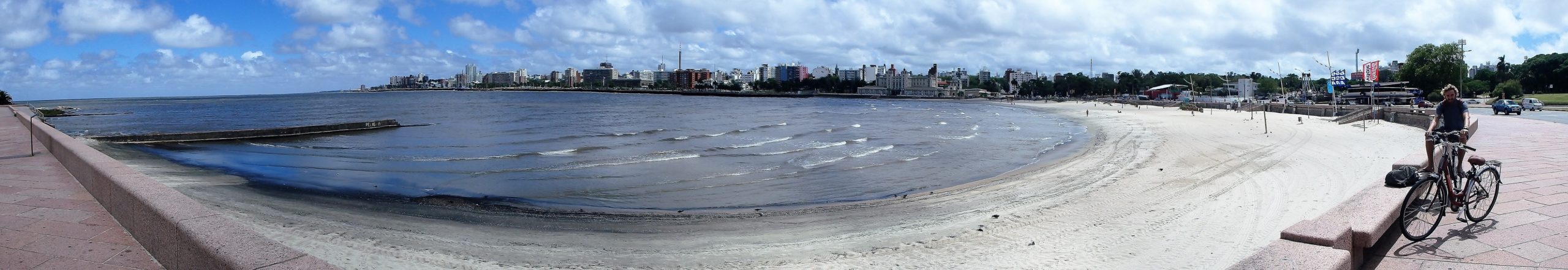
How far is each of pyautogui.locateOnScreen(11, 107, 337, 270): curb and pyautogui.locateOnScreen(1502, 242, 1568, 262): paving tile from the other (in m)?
7.03

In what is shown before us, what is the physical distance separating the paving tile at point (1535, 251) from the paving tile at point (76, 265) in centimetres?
857

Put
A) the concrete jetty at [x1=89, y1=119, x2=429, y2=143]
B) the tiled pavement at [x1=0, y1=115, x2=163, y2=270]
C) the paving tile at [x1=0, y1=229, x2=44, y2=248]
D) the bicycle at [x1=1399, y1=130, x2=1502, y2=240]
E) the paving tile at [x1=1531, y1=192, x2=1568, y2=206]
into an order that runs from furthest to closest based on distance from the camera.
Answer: the concrete jetty at [x1=89, y1=119, x2=429, y2=143] → the paving tile at [x1=1531, y1=192, x2=1568, y2=206] → the bicycle at [x1=1399, y1=130, x2=1502, y2=240] → the paving tile at [x1=0, y1=229, x2=44, y2=248] → the tiled pavement at [x1=0, y1=115, x2=163, y2=270]

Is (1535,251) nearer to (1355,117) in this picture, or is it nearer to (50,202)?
(50,202)

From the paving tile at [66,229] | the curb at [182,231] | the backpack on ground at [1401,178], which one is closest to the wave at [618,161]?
the curb at [182,231]

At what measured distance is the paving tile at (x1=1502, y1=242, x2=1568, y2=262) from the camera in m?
4.73

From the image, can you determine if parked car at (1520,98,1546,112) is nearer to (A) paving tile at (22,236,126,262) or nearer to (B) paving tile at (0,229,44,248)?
(A) paving tile at (22,236,126,262)

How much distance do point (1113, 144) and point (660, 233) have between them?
60.1ft

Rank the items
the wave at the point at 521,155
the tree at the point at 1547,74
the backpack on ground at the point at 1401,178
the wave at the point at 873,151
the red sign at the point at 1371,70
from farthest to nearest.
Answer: the tree at the point at 1547,74, the red sign at the point at 1371,70, the wave at the point at 873,151, the wave at the point at 521,155, the backpack on ground at the point at 1401,178

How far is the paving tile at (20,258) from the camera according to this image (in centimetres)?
436

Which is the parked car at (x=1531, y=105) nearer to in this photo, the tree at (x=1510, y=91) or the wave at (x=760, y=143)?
the tree at (x=1510, y=91)

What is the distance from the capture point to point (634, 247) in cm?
767

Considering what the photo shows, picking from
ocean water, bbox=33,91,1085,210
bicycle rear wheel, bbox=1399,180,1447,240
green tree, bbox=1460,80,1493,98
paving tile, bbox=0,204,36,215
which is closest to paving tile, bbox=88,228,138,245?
paving tile, bbox=0,204,36,215

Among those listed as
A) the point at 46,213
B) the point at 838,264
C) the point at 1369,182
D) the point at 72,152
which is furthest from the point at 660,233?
the point at 1369,182

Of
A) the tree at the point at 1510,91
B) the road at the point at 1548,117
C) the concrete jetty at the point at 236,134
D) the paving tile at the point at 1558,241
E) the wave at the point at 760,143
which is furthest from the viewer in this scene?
the tree at the point at 1510,91
